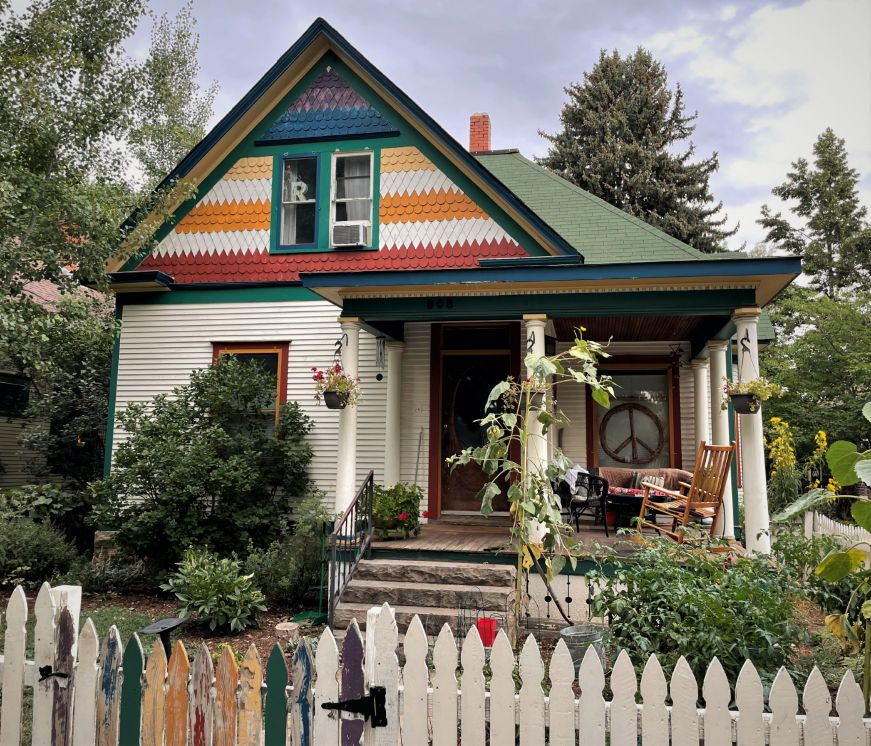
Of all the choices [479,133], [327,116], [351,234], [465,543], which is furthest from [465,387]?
[479,133]

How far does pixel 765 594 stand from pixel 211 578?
17.4 feet

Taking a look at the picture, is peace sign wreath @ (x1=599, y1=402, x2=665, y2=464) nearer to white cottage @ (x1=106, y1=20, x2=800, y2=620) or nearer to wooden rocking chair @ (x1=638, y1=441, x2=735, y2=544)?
white cottage @ (x1=106, y1=20, x2=800, y2=620)

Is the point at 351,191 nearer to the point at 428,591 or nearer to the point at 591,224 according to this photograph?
the point at 591,224

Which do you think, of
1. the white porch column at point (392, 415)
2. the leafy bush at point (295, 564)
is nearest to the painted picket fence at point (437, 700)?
the leafy bush at point (295, 564)

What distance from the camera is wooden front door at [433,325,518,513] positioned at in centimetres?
1034

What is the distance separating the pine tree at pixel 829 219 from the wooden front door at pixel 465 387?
22530 millimetres

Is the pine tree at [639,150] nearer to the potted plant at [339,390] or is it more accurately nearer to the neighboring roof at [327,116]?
the neighboring roof at [327,116]

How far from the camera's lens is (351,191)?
1077cm

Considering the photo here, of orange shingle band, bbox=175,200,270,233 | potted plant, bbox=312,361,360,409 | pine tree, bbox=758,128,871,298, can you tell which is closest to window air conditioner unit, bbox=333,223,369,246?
orange shingle band, bbox=175,200,270,233

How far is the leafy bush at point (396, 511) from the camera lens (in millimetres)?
8258

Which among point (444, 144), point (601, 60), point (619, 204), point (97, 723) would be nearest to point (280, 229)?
point (444, 144)

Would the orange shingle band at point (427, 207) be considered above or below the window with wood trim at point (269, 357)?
above

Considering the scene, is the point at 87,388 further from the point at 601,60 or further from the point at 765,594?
the point at 601,60

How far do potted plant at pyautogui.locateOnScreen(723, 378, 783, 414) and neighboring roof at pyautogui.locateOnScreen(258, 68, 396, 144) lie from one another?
20.9 feet
